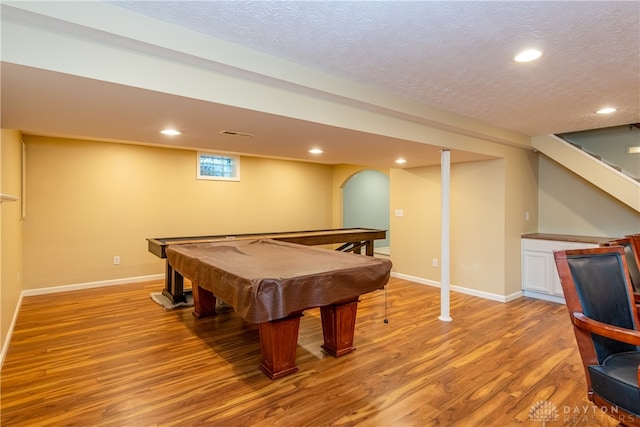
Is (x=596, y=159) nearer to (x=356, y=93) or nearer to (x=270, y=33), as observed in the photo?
(x=356, y=93)

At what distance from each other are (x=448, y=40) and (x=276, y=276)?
73.2 inches

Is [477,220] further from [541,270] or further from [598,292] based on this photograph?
[598,292]

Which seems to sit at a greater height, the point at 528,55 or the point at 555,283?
the point at 528,55

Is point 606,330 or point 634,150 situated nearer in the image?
point 606,330

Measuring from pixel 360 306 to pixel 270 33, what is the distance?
3426 mm

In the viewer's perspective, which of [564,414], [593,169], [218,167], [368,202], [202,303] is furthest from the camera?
[368,202]

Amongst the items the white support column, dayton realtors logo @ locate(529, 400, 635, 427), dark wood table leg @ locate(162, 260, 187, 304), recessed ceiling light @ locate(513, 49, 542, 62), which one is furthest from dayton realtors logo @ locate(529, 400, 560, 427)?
dark wood table leg @ locate(162, 260, 187, 304)

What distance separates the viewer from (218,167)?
253 inches

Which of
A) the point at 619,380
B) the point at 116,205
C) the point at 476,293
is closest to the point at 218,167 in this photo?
the point at 116,205

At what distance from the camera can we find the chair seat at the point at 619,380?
1.38 m

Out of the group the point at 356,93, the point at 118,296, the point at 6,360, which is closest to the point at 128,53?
the point at 356,93

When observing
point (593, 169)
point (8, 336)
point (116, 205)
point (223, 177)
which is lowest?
point (8, 336)

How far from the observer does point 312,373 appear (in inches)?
103

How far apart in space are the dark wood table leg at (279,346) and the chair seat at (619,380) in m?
1.81
